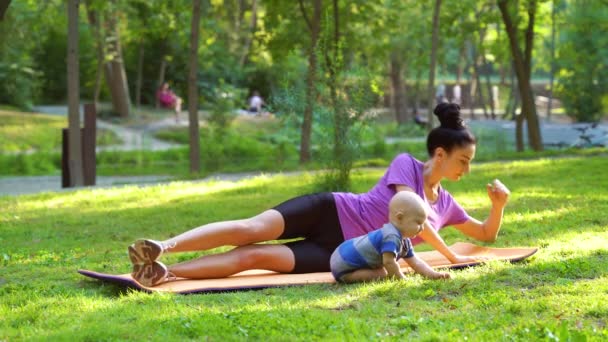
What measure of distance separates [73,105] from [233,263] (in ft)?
37.1

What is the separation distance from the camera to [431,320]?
516cm

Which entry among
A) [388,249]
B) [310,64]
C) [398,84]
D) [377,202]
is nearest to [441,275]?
Result: [388,249]

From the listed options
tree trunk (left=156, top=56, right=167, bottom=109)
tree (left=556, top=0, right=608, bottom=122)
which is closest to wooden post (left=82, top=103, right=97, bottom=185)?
tree trunk (left=156, top=56, right=167, bottom=109)

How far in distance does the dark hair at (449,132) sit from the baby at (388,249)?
2.42ft

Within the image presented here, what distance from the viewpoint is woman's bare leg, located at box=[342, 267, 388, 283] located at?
21.2 ft

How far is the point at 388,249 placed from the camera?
20.4ft

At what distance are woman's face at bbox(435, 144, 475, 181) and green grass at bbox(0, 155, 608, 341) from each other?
729 millimetres

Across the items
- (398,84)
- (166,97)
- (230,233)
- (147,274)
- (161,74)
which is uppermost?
(161,74)

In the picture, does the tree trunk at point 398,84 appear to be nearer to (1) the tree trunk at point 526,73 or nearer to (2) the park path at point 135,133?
(2) the park path at point 135,133

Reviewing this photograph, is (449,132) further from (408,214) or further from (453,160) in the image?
(408,214)

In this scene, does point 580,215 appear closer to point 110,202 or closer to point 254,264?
point 254,264

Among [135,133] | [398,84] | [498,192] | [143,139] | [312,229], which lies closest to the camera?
[312,229]

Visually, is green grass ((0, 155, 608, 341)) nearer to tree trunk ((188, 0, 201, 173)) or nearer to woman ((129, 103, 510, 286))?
woman ((129, 103, 510, 286))

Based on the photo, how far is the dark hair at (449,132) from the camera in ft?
22.8
